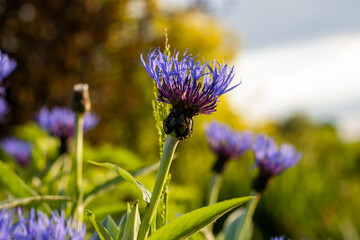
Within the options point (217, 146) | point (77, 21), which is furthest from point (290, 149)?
point (77, 21)

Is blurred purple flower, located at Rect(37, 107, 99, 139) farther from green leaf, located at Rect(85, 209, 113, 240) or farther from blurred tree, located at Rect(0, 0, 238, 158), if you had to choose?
blurred tree, located at Rect(0, 0, 238, 158)

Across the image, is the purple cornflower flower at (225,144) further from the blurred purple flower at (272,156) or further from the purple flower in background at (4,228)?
the purple flower in background at (4,228)

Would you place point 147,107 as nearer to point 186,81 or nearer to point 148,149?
point 148,149

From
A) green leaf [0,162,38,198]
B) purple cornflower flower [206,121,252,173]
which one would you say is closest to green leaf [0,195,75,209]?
green leaf [0,162,38,198]

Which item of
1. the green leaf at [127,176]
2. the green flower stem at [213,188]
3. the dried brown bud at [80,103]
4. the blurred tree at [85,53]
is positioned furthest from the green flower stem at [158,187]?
the blurred tree at [85,53]

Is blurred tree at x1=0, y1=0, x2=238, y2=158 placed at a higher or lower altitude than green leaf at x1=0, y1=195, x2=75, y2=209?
higher

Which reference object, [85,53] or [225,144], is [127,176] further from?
[85,53]
